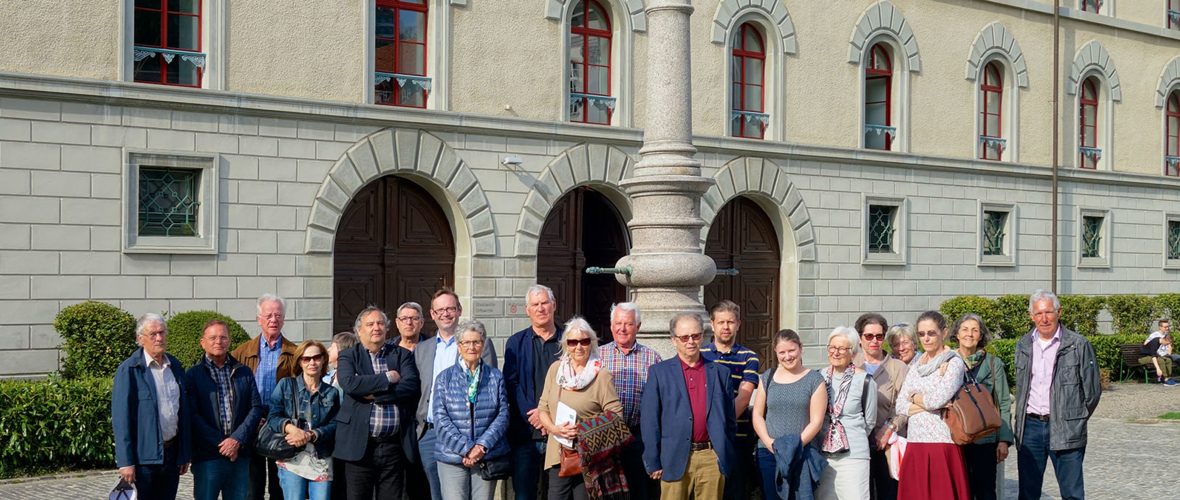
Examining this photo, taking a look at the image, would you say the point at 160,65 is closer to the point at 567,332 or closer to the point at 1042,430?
the point at 567,332

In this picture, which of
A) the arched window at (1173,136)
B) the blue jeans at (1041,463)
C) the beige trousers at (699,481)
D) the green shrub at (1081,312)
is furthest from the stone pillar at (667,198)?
the arched window at (1173,136)

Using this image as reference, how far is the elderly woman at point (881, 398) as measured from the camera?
28.3 feet

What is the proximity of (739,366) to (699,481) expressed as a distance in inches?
37.3

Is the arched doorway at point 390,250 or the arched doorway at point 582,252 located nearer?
the arched doorway at point 390,250

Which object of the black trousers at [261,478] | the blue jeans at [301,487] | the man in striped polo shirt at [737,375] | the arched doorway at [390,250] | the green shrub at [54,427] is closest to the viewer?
the man in striped polo shirt at [737,375]

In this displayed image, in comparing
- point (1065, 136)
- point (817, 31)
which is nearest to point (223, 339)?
point (817, 31)

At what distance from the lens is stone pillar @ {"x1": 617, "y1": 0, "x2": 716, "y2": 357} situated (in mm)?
10148

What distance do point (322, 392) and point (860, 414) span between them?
3.68 metres

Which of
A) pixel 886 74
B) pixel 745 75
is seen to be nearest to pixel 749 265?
pixel 745 75

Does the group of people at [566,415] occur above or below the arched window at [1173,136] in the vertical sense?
below

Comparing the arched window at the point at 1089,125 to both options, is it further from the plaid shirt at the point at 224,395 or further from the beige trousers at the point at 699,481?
the plaid shirt at the point at 224,395

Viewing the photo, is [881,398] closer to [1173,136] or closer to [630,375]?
[630,375]

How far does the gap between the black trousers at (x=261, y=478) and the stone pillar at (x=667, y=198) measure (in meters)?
3.12

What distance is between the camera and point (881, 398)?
28.5 feet
